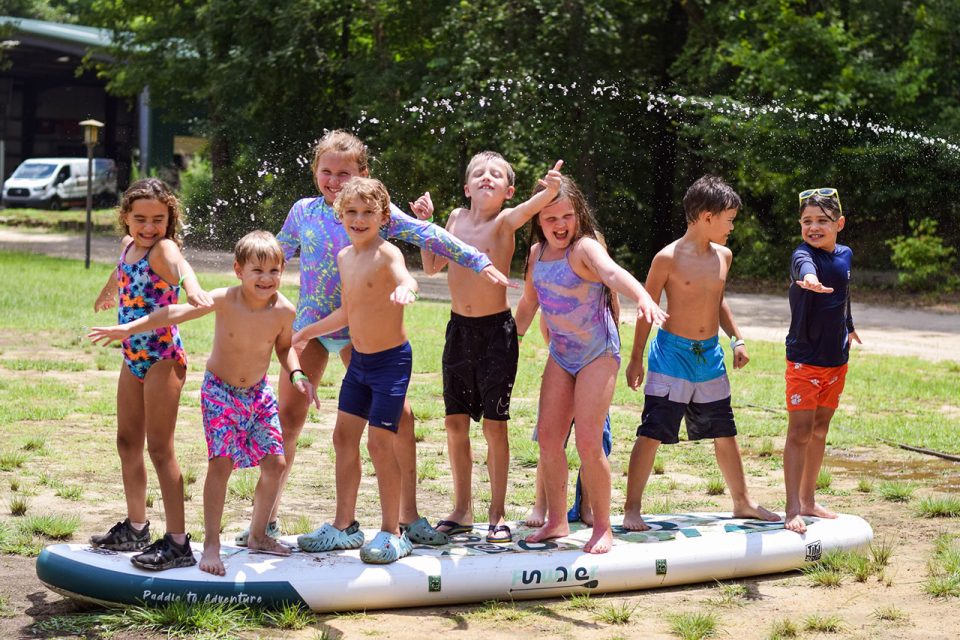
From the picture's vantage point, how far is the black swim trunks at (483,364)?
519 cm

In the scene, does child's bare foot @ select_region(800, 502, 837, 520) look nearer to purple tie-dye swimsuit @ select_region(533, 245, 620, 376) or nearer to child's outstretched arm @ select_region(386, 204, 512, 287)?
purple tie-dye swimsuit @ select_region(533, 245, 620, 376)

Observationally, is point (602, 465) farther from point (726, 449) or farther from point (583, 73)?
point (583, 73)

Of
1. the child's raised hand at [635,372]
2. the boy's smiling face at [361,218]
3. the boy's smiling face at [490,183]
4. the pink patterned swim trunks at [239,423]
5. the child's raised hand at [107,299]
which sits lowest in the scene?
the pink patterned swim trunks at [239,423]

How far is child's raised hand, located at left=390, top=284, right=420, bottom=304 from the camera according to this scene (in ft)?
15.2

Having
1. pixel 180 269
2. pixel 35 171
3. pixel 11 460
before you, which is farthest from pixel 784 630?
pixel 35 171

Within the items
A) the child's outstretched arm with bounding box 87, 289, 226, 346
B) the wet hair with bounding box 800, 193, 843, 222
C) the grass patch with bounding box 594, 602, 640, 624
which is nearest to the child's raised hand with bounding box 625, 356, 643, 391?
the grass patch with bounding box 594, 602, 640, 624

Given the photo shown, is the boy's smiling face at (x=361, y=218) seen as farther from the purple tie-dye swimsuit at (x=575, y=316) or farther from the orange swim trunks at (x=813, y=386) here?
the orange swim trunks at (x=813, y=386)

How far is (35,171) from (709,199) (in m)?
36.0

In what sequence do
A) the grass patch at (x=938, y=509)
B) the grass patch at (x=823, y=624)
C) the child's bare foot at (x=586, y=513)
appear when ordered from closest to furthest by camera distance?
the grass patch at (x=823, y=624)
the child's bare foot at (x=586, y=513)
the grass patch at (x=938, y=509)

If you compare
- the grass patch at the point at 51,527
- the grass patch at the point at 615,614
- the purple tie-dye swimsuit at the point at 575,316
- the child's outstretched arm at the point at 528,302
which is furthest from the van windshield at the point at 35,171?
the grass patch at the point at 615,614

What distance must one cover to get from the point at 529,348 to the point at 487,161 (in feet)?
24.3

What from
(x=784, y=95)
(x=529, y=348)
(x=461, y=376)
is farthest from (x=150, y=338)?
(x=784, y=95)

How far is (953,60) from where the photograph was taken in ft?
68.4

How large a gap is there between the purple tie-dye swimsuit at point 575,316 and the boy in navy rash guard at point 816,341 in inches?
40.5
